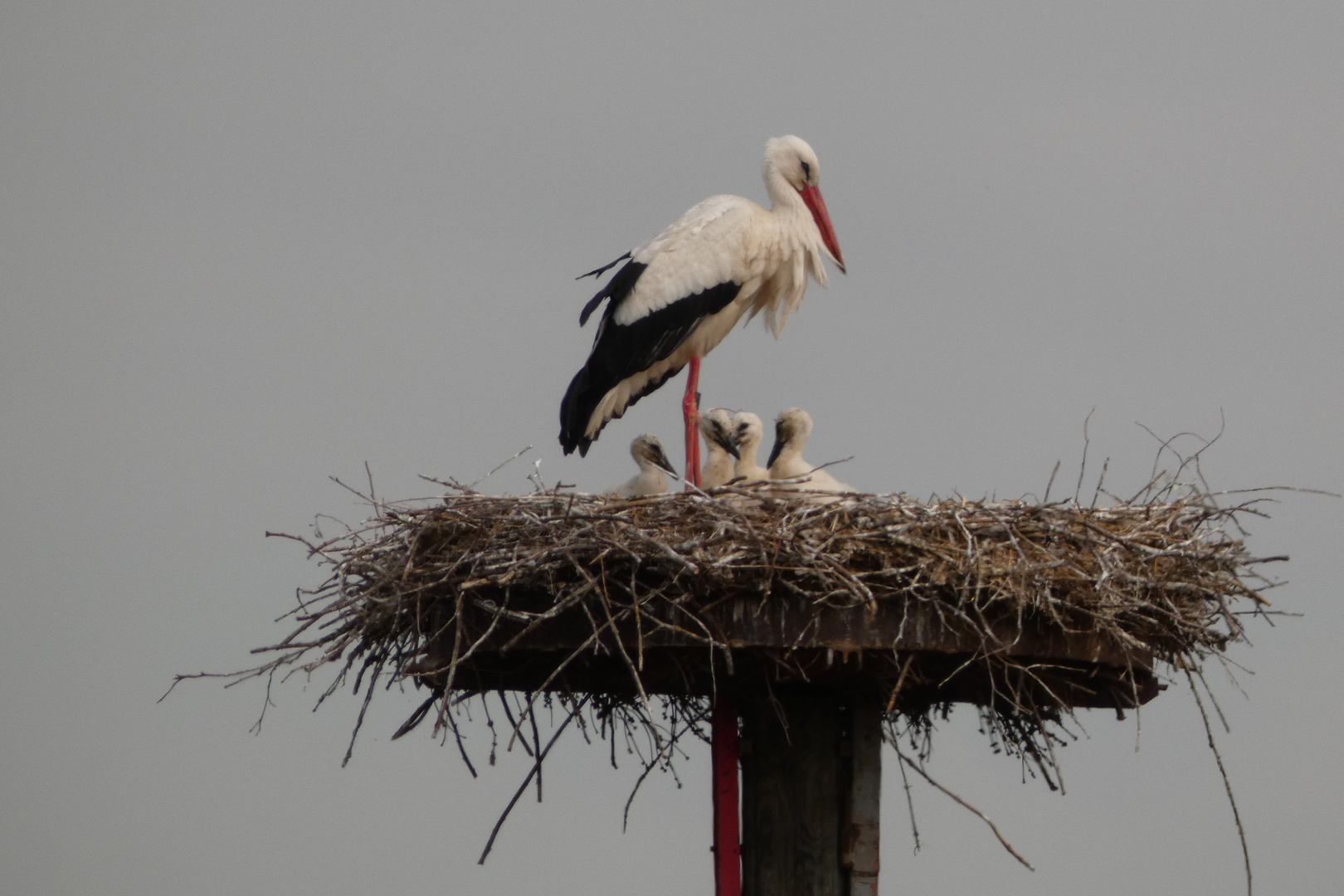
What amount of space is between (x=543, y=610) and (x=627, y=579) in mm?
304

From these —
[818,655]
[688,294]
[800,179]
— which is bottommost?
[818,655]

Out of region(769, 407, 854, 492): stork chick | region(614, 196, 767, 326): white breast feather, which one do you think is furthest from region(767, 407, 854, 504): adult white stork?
region(614, 196, 767, 326): white breast feather

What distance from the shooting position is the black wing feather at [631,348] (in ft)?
25.2

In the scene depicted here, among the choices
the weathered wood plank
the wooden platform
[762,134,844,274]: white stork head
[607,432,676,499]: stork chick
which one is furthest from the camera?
[762,134,844,274]: white stork head

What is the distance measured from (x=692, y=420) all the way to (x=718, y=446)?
15 cm

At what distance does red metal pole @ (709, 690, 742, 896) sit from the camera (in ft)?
18.5

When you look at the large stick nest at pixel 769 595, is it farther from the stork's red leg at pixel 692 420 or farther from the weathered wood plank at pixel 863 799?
the stork's red leg at pixel 692 420

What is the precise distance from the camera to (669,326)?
770 cm

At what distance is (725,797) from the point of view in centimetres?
571

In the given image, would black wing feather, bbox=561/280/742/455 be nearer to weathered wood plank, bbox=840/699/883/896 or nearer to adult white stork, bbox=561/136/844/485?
adult white stork, bbox=561/136/844/485

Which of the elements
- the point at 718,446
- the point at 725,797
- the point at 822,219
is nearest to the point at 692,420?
the point at 718,446

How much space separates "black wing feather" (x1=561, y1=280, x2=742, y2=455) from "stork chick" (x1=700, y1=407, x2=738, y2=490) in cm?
35

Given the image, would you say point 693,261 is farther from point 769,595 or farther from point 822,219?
point 769,595

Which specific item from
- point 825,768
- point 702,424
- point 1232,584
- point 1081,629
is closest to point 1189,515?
point 1232,584
